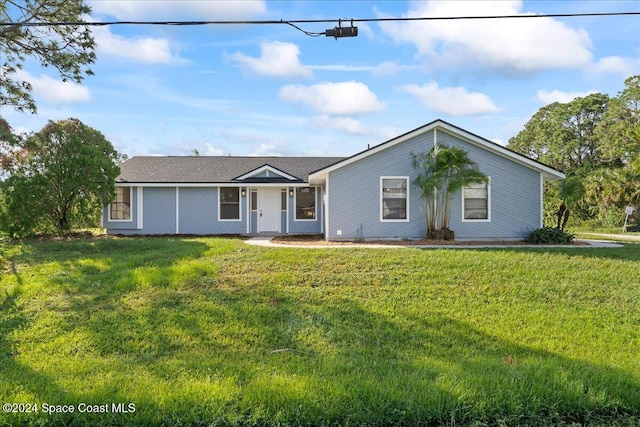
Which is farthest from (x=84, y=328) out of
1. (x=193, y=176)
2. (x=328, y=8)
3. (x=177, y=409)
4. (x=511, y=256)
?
(x=193, y=176)

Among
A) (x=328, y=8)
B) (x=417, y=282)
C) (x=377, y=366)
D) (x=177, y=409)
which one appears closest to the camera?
(x=177, y=409)

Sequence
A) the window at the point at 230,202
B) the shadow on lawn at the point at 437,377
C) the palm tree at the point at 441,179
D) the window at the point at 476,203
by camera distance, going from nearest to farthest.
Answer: the shadow on lawn at the point at 437,377
the palm tree at the point at 441,179
the window at the point at 476,203
the window at the point at 230,202

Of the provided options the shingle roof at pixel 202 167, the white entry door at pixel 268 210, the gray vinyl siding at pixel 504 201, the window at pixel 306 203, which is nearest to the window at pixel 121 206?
the shingle roof at pixel 202 167

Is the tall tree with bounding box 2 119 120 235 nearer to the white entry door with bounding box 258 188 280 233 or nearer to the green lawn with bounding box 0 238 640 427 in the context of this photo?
the green lawn with bounding box 0 238 640 427

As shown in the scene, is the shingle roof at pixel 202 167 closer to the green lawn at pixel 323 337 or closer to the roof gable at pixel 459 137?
the roof gable at pixel 459 137

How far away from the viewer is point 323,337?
6.00 m

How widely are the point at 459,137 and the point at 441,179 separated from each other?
168 centimetres

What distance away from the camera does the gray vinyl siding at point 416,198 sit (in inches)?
530

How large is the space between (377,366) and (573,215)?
31.0 meters

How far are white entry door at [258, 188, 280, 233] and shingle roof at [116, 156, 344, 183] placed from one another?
900 millimetres

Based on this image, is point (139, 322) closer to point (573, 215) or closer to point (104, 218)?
point (104, 218)

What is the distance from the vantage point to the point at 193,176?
1750cm

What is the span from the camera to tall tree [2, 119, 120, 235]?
1370cm

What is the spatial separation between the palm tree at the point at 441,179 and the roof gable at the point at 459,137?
23.2 inches
